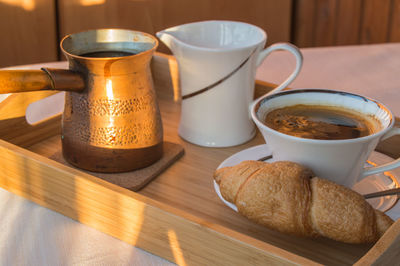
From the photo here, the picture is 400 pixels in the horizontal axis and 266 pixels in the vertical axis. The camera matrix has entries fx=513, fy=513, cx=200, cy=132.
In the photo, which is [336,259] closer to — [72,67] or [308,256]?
[308,256]

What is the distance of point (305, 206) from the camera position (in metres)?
0.45

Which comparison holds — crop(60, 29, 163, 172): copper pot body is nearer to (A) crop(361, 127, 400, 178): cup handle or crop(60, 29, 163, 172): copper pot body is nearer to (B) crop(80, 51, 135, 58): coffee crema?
(B) crop(80, 51, 135, 58): coffee crema

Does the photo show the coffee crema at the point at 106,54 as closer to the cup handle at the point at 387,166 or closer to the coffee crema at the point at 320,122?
the coffee crema at the point at 320,122

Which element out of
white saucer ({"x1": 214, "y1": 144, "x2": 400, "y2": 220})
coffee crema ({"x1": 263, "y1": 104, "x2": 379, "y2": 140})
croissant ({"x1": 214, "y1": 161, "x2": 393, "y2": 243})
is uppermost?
coffee crema ({"x1": 263, "y1": 104, "x2": 379, "y2": 140})

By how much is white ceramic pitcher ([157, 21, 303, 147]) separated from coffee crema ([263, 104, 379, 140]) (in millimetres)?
99

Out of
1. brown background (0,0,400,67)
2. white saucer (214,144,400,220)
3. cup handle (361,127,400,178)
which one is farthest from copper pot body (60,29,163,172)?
brown background (0,0,400,67)

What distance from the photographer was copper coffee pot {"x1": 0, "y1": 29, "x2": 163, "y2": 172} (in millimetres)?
540

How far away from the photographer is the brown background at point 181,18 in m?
1.28

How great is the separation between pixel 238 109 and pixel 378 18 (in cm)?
125

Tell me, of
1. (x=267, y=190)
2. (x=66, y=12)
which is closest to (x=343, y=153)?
(x=267, y=190)

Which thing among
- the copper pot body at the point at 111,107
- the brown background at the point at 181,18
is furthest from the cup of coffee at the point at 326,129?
the brown background at the point at 181,18

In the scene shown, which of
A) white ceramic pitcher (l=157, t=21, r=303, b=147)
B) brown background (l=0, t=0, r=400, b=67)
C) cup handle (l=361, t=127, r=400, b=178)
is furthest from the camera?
brown background (l=0, t=0, r=400, b=67)

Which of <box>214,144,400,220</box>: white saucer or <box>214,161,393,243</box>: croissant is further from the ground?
<box>214,161,393,243</box>: croissant

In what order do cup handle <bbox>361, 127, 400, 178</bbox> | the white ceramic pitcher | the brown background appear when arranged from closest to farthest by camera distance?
cup handle <bbox>361, 127, 400, 178</bbox> < the white ceramic pitcher < the brown background
